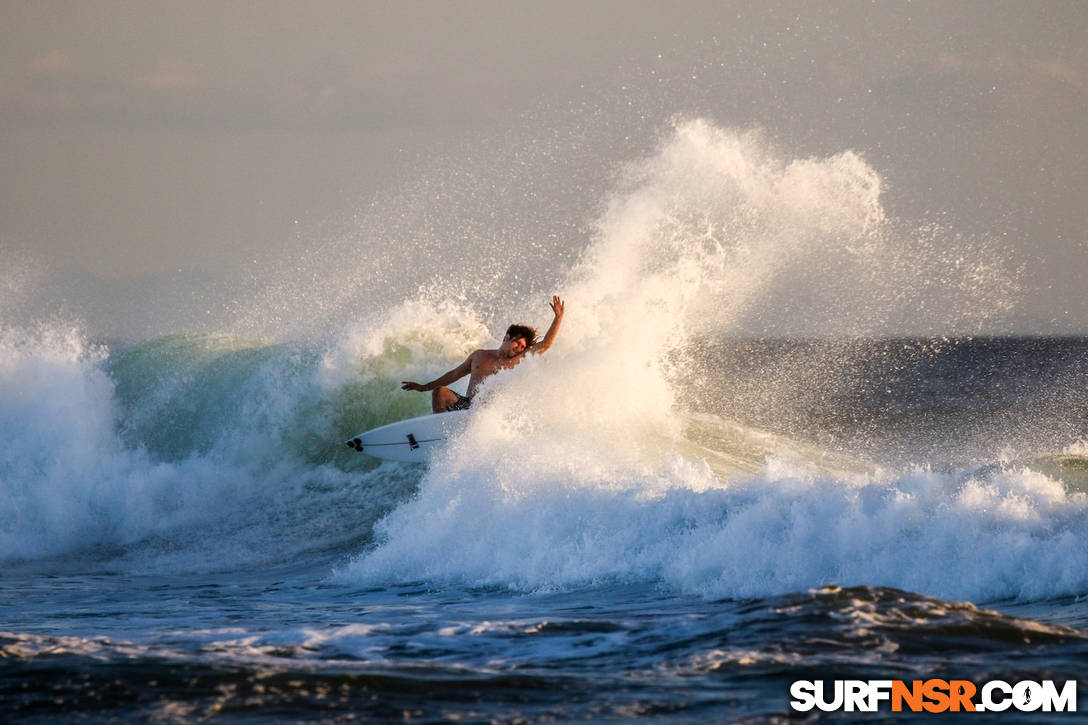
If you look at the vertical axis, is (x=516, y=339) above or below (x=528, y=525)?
above

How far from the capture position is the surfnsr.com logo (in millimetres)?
4543

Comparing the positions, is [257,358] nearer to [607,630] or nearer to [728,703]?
[607,630]

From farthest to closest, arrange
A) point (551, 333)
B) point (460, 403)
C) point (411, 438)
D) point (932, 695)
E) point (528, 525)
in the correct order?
point (411, 438), point (460, 403), point (551, 333), point (528, 525), point (932, 695)

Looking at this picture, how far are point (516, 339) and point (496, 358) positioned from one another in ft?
1.07

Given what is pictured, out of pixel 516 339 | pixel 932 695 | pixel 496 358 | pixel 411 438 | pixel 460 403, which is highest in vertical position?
pixel 516 339

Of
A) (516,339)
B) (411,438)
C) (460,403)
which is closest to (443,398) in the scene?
(460,403)

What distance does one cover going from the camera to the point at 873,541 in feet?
23.8

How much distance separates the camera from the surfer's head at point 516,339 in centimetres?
1170

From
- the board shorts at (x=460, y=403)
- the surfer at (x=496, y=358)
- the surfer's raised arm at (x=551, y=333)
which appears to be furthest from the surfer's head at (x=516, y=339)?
the board shorts at (x=460, y=403)

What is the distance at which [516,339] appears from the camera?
11.7m

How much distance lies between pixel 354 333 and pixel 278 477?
8.43 feet

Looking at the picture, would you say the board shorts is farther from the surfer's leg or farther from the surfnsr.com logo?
the surfnsr.com logo

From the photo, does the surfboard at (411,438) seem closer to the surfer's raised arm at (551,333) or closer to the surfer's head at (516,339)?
the surfer's head at (516,339)

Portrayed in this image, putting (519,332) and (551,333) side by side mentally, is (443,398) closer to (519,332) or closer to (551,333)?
(519,332)
